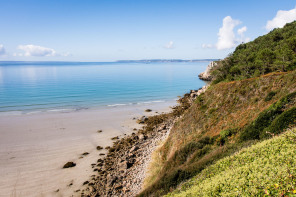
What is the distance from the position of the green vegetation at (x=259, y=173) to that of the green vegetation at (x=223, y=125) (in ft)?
2.93

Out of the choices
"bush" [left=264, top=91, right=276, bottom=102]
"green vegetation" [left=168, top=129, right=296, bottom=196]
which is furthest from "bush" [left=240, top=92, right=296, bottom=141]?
"green vegetation" [left=168, top=129, right=296, bottom=196]

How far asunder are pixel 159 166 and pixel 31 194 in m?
13.3

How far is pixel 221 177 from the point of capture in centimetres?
949

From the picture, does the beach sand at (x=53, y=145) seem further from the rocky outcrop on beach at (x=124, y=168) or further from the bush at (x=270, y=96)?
the bush at (x=270, y=96)

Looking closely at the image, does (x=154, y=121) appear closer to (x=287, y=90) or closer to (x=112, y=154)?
(x=112, y=154)

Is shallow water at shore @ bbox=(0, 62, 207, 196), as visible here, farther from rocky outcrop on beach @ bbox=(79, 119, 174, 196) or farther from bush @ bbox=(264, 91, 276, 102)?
bush @ bbox=(264, 91, 276, 102)

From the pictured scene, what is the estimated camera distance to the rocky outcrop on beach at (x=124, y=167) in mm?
18078

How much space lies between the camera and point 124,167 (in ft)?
69.5

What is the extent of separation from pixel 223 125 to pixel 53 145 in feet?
81.3

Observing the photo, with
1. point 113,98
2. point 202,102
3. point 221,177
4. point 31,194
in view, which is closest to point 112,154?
point 31,194

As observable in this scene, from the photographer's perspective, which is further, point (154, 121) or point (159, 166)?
point (154, 121)

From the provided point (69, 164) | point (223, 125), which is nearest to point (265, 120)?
point (223, 125)

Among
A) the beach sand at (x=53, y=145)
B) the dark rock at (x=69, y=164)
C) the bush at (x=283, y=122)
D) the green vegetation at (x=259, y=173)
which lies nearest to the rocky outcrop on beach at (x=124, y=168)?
the beach sand at (x=53, y=145)

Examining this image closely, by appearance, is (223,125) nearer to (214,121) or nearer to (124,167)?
(214,121)
